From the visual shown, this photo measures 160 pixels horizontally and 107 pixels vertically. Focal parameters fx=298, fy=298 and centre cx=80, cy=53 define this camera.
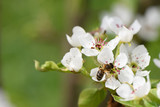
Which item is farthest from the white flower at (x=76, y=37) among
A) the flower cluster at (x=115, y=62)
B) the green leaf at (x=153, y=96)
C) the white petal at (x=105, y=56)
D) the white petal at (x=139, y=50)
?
the green leaf at (x=153, y=96)

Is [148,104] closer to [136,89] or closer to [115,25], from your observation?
[136,89]

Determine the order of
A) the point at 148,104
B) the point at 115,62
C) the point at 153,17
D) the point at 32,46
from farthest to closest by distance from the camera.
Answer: the point at 32,46, the point at 153,17, the point at 115,62, the point at 148,104

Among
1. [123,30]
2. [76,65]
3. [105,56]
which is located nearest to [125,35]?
[123,30]

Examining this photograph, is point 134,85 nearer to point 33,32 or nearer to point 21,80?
point 33,32

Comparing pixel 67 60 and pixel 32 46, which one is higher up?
pixel 32 46

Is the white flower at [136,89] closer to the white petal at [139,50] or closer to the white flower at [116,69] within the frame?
the white flower at [116,69]

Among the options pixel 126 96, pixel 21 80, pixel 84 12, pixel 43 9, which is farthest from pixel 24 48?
pixel 126 96
